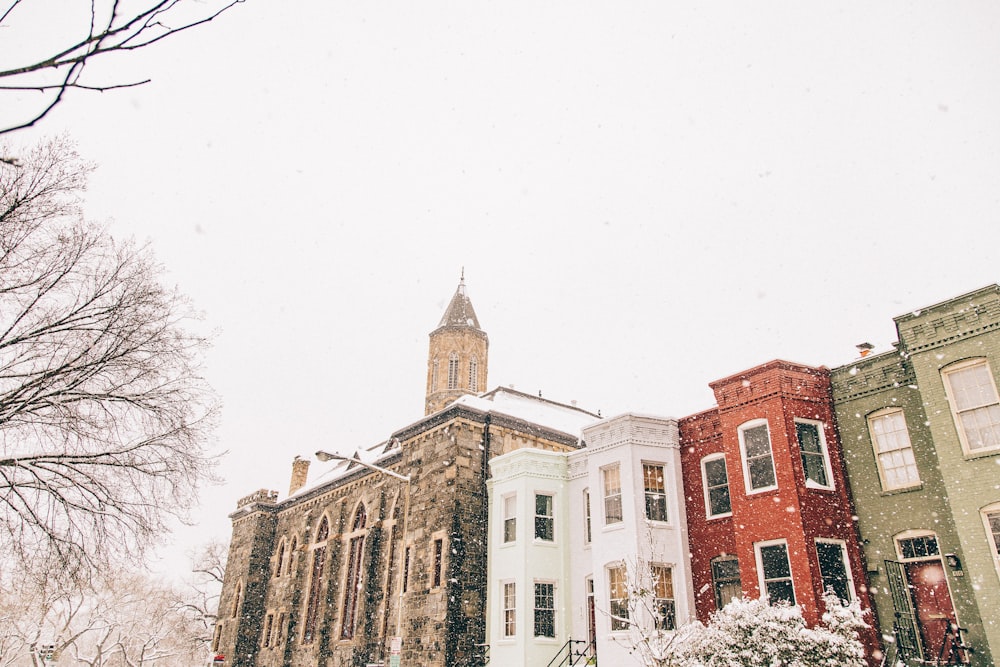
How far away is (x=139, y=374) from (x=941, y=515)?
1772 cm

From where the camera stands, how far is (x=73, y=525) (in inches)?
467

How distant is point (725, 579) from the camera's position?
1781 centimetres

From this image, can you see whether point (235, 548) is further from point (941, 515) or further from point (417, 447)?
point (941, 515)

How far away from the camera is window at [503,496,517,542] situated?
906 inches

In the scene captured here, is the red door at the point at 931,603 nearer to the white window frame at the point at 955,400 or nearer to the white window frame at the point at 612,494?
the white window frame at the point at 955,400

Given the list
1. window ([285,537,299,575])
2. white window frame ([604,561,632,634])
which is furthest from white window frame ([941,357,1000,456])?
window ([285,537,299,575])

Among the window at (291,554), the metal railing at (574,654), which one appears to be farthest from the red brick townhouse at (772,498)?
the window at (291,554)

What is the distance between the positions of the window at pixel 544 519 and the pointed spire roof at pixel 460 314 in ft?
75.5

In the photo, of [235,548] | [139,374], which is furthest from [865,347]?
[235,548]

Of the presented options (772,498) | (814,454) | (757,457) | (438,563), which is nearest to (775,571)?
(772,498)

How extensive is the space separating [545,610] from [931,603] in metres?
11.3

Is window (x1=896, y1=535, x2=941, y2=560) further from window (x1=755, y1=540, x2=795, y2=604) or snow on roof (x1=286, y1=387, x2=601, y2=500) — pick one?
snow on roof (x1=286, y1=387, x2=601, y2=500)

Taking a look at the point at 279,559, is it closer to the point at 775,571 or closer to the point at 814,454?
the point at 775,571

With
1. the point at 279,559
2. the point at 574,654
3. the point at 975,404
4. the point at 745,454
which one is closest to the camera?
the point at 975,404
